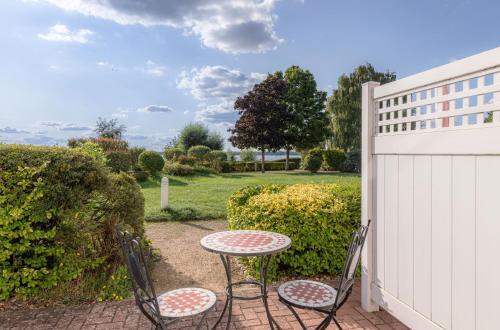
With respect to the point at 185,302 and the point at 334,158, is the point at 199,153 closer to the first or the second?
the point at 334,158

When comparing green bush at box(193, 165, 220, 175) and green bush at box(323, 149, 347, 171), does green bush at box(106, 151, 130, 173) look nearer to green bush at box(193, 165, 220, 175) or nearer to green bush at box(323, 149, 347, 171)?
green bush at box(193, 165, 220, 175)

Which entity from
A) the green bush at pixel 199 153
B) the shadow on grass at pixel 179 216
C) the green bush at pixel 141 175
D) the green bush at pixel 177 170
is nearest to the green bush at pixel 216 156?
the green bush at pixel 199 153

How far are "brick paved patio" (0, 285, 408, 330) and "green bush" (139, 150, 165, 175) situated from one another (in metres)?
15.3

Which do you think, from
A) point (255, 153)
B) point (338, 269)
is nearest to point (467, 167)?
point (338, 269)

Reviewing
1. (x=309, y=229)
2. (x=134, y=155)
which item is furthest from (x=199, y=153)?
(x=309, y=229)

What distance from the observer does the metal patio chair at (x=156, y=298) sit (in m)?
2.14

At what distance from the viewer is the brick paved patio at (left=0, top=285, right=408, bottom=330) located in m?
3.19

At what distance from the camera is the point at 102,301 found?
12.2ft

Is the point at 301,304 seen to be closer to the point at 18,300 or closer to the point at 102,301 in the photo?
the point at 102,301

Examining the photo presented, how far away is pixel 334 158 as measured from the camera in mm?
25234

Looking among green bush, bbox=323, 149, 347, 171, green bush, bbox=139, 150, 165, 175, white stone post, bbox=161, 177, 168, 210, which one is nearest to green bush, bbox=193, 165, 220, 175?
green bush, bbox=139, 150, 165, 175

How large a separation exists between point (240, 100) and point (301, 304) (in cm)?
2469

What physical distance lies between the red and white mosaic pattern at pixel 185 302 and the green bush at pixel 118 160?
15.1m

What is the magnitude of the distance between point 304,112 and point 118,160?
1664 centimetres
